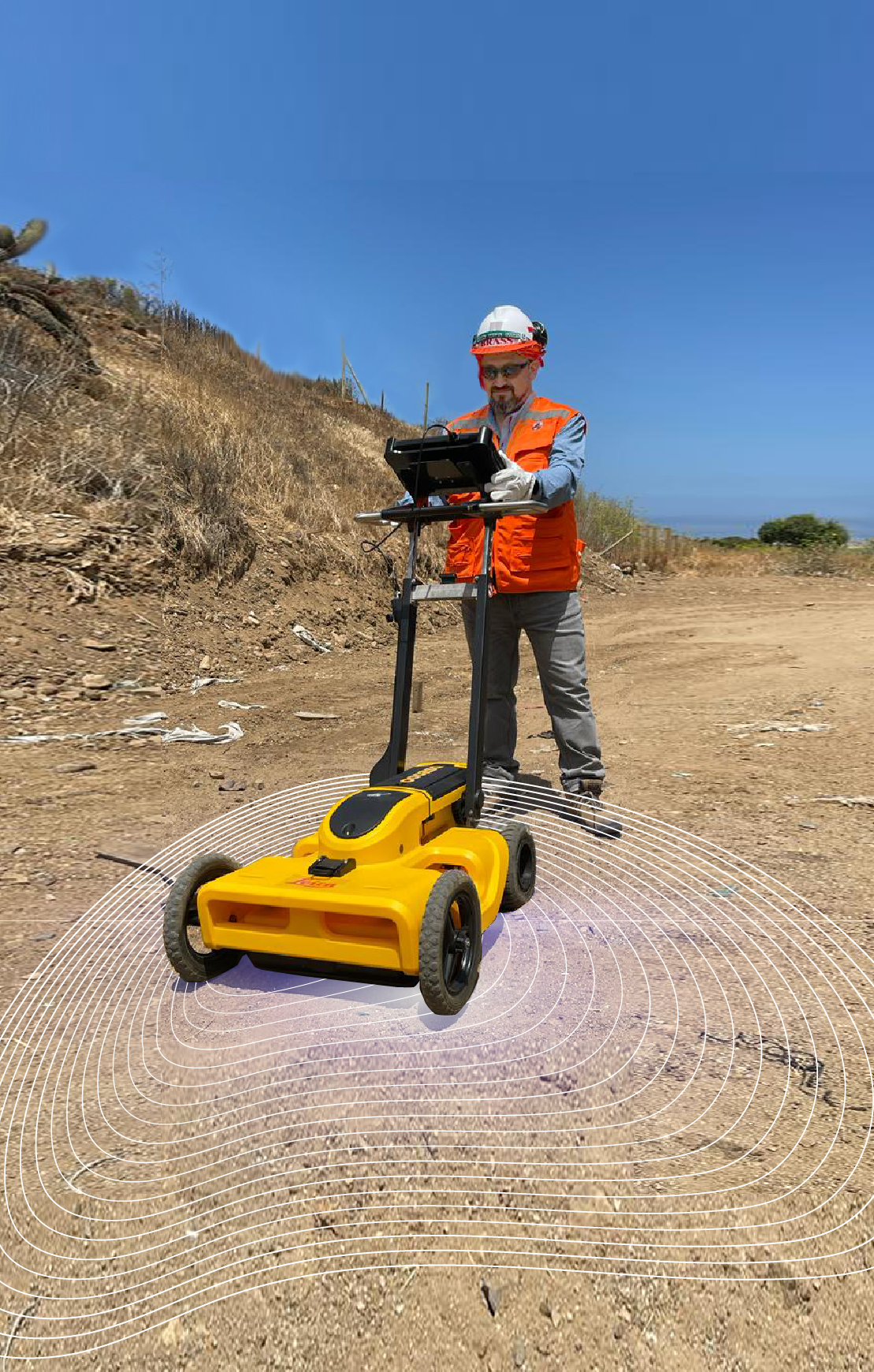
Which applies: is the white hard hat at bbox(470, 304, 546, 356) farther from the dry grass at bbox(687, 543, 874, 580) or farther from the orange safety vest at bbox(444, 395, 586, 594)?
the dry grass at bbox(687, 543, 874, 580)

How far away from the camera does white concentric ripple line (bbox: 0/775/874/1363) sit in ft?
5.13

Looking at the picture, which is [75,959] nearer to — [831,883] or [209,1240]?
[209,1240]

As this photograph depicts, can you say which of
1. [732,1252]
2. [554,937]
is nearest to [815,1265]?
[732,1252]

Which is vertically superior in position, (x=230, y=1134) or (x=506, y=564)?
(x=506, y=564)

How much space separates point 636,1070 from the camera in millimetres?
2078

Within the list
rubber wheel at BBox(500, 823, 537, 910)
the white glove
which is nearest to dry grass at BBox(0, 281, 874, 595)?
the white glove

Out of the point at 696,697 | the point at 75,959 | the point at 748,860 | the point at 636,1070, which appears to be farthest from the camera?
the point at 696,697

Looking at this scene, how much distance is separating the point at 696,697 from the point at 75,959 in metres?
4.96

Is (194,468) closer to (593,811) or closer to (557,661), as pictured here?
(557,661)

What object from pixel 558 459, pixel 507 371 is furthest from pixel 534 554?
pixel 507 371

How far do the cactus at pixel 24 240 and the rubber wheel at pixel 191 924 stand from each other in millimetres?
12811

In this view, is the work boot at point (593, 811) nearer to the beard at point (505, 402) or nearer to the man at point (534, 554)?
the man at point (534, 554)

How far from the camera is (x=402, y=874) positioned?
238cm

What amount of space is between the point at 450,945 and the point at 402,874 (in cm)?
23
